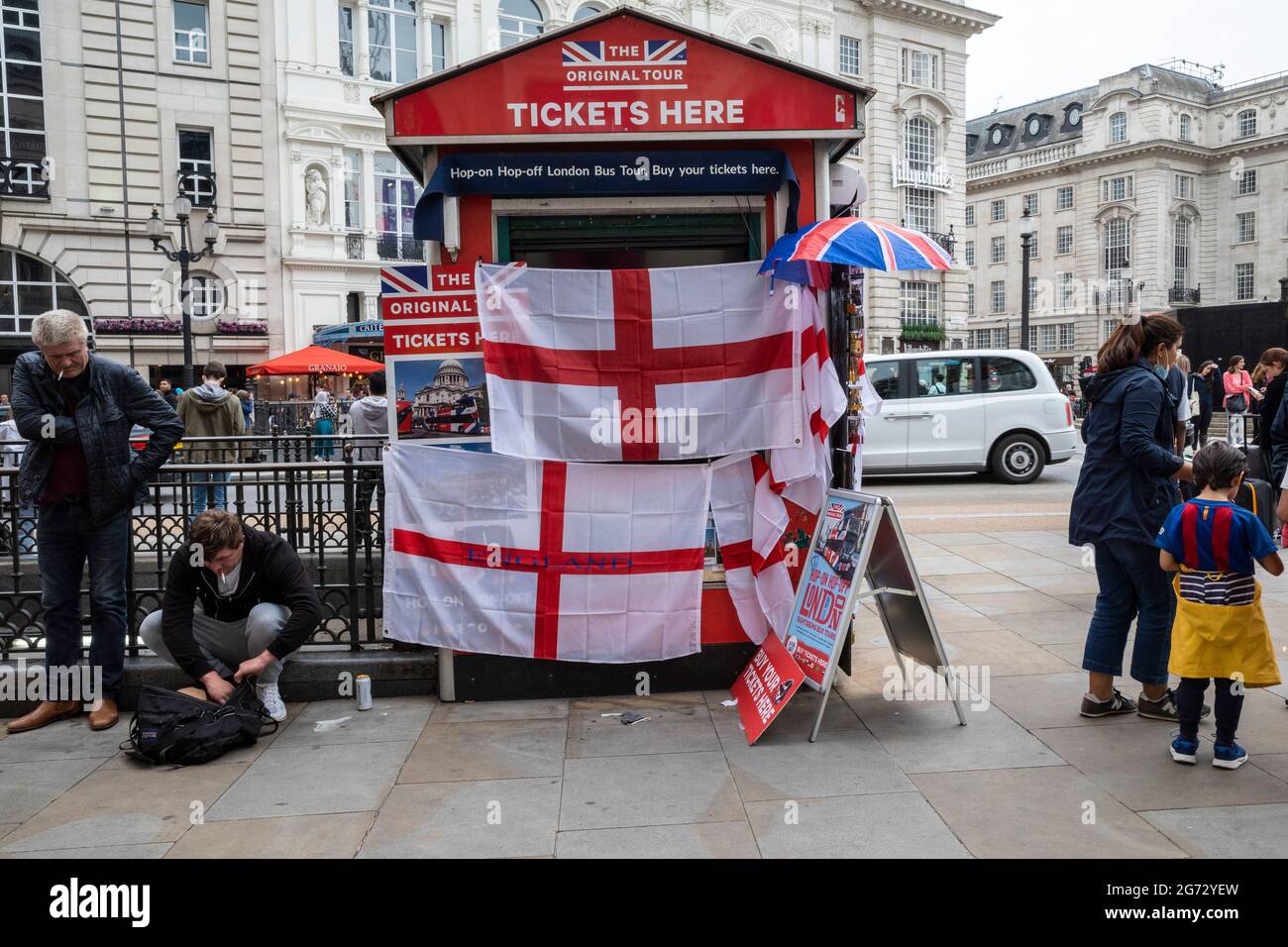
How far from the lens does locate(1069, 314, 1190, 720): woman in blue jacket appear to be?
15.4 feet

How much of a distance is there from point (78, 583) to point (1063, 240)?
67.6m

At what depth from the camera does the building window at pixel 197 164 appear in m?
27.9

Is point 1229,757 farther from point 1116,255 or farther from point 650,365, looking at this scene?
point 1116,255

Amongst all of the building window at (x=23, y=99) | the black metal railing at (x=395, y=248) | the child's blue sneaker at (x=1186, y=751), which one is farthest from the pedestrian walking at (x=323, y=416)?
the child's blue sneaker at (x=1186, y=751)

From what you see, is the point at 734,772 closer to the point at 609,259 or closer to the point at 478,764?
the point at 478,764

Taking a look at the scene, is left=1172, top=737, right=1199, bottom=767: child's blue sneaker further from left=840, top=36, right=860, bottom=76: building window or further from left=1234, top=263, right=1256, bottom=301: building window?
left=1234, top=263, right=1256, bottom=301: building window

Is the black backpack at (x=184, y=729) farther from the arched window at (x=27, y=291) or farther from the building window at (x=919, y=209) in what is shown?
the building window at (x=919, y=209)

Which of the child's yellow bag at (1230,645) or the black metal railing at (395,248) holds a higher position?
the black metal railing at (395,248)

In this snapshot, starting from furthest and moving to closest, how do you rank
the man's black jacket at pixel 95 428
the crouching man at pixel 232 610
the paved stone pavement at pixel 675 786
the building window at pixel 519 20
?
the building window at pixel 519 20 < the man's black jacket at pixel 95 428 < the crouching man at pixel 232 610 < the paved stone pavement at pixel 675 786

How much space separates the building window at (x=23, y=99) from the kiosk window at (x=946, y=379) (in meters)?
23.5

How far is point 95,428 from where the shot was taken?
16.9ft

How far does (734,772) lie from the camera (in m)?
4.43
